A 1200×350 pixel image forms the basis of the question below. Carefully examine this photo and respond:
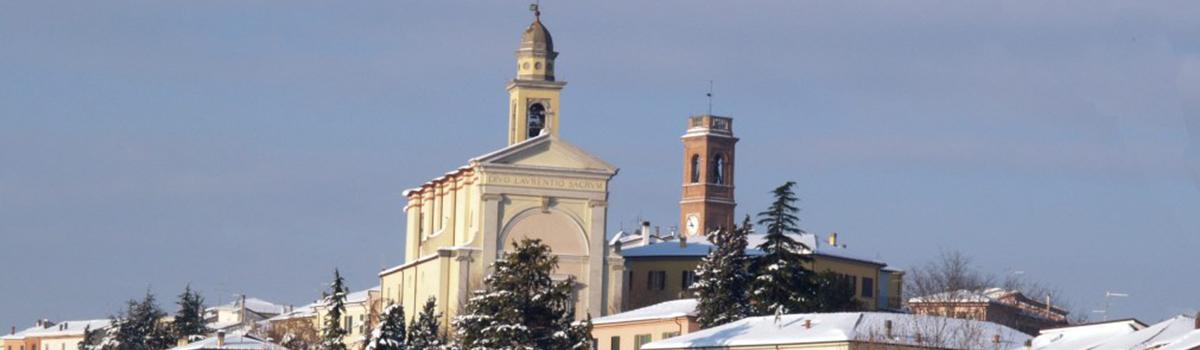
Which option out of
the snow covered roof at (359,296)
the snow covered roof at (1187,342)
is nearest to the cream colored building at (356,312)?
the snow covered roof at (359,296)

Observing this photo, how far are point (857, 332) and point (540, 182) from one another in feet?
110

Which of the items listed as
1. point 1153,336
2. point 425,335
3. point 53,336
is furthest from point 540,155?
point 53,336

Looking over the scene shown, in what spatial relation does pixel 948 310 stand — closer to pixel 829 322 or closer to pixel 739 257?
pixel 739 257

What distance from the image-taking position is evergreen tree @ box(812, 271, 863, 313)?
99.9m

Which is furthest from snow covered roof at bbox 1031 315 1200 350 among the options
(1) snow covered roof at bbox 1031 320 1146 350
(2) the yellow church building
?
(2) the yellow church building

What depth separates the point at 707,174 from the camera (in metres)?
162

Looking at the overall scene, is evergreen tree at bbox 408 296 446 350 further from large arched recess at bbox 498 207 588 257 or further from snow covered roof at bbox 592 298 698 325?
large arched recess at bbox 498 207 588 257

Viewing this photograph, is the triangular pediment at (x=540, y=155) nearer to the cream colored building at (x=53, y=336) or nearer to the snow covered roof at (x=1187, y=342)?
the snow covered roof at (x=1187, y=342)

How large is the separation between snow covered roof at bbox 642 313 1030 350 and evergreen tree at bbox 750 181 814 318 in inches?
325

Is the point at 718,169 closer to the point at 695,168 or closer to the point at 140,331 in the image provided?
the point at 695,168

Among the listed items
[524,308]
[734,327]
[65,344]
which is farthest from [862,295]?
[65,344]

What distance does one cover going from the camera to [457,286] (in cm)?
11269

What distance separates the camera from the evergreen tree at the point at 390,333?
285 feet

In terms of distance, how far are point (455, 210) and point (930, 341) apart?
41.0m
